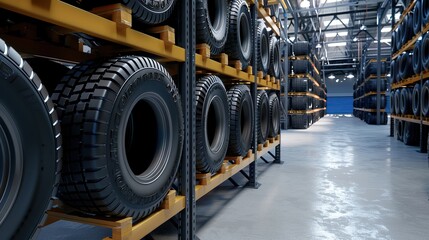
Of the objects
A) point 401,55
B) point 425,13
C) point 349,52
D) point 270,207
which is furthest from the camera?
point 349,52

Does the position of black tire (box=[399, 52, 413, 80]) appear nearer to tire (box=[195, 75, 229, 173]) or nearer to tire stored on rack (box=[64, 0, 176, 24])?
tire (box=[195, 75, 229, 173])

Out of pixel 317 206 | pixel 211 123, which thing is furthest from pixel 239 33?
pixel 317 206

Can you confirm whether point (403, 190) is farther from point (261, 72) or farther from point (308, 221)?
point (261, 72)

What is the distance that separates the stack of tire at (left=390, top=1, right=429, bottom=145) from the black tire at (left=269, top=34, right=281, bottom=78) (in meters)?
3.15

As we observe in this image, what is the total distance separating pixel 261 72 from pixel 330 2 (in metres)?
15.4

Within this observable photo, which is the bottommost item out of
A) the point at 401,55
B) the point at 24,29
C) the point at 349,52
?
the point at 24,29

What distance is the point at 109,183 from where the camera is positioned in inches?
56.0

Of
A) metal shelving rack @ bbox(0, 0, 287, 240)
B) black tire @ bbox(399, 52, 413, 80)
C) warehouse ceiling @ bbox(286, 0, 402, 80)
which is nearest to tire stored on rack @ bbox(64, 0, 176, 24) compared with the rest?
metal shelving rack @ bbox(0, 0, 287, 240)

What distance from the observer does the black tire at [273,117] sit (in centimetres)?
507

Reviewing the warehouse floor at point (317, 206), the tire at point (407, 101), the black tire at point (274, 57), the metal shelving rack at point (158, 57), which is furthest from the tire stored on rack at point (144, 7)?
the tire at point (407, 101)

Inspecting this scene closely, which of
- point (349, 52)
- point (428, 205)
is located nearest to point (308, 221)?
point (428, 205)

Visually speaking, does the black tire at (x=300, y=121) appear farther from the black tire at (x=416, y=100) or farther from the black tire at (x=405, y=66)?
the black tire at (x=416, y=100)

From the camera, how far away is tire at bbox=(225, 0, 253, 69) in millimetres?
3290

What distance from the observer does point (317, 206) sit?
3100 mm
